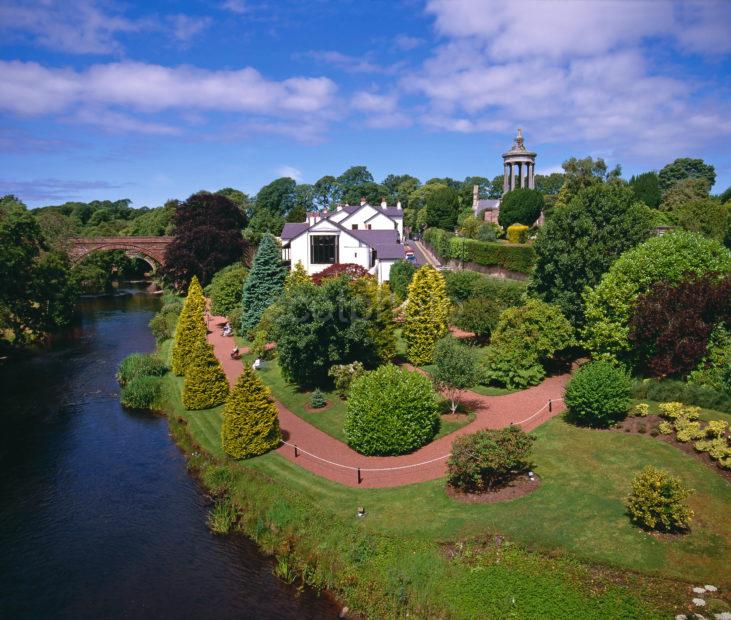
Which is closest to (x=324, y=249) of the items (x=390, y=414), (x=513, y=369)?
(x=513, y=369)

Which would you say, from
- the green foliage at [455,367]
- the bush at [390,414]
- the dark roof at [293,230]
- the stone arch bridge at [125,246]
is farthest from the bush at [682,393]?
the stone arch bridge at [125,246]

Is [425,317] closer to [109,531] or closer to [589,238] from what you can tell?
[589,238]

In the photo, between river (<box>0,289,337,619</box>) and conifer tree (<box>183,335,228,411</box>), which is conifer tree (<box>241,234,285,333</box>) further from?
conifer tree (<box>183,335,228,411</box>)

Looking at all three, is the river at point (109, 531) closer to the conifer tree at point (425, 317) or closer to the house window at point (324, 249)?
the conifer tree at point (425, 317)

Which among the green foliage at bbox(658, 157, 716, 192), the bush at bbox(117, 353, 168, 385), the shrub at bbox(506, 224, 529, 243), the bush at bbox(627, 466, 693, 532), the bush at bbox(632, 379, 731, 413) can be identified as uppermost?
the green foliage at bbox(658, 157, 716, 192)

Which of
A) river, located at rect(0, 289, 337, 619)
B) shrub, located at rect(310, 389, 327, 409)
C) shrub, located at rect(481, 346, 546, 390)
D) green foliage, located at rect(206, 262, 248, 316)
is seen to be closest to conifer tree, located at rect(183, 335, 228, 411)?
river, located at rect(0, 289, 337, 619)

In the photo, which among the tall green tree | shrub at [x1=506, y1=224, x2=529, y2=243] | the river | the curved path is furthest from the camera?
the tall green tree

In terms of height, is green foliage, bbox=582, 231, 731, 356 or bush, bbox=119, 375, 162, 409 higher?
green foliage, bbox=582, 231, 731, 356
